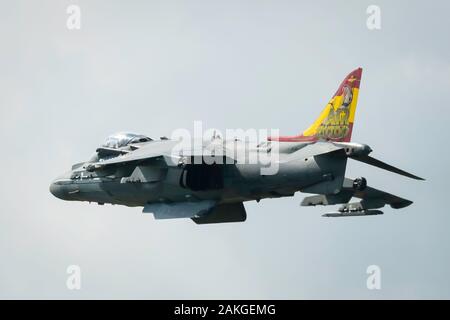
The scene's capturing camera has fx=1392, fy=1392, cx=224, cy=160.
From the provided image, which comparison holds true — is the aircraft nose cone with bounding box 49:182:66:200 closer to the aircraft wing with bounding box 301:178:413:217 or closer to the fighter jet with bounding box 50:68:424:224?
the fighter jet with bounding box 50:68:424:224

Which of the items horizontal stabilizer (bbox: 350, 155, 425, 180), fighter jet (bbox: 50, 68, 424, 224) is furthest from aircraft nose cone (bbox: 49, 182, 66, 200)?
horizontal stabilizer (bbox: 350, 155, 425, 180)

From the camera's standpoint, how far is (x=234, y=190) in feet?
179

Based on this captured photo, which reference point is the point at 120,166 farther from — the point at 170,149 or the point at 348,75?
the point at 348,75

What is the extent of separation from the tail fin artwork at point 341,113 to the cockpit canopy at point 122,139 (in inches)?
332

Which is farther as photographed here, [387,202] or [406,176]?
[387,202]

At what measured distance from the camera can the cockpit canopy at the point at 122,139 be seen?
193 ft

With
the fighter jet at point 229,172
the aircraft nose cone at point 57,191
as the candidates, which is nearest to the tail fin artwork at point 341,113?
the fighter jet at point 229,172

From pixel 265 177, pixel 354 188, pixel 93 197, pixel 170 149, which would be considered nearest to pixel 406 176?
pixel 354 188

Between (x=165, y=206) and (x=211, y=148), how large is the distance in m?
3.30

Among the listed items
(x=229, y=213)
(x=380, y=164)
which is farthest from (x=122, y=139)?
(x=380, y=164)

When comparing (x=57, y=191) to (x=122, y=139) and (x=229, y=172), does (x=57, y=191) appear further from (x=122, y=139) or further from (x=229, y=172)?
(x=229, y=172)

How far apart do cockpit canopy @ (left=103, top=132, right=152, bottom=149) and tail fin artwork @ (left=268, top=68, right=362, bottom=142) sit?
844cm

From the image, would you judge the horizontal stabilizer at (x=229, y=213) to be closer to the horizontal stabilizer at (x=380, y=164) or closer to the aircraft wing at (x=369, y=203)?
the aircraft wing at (x=369, y=203)

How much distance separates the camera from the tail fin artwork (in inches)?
2103
